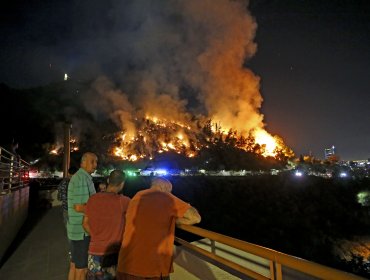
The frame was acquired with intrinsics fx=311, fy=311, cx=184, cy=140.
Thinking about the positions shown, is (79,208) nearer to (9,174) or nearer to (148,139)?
(9,174)

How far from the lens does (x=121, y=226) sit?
320 centimetres

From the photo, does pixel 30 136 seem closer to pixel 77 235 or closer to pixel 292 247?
pixel 292 247

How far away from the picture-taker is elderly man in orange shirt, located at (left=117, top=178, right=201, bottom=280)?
255 cm

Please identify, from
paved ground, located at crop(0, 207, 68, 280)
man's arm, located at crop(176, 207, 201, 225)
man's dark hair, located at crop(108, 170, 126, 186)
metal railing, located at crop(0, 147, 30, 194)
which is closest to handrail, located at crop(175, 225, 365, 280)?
man's arm, located at crop(176, 207, 201, 225)

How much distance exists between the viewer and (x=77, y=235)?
12.2 ft

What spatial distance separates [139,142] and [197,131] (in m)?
23.8

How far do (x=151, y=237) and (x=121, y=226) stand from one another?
29.2 inches

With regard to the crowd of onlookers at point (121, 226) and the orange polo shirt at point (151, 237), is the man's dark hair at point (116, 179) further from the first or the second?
the orange polo shirt at point (151, 237)

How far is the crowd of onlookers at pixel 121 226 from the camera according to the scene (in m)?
2.56

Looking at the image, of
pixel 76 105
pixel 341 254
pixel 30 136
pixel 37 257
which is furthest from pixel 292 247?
pixel 76 105

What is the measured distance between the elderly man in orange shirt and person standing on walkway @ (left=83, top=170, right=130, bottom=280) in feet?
1.75

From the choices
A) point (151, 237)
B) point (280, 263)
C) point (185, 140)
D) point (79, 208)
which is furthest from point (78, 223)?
point (185, 140)

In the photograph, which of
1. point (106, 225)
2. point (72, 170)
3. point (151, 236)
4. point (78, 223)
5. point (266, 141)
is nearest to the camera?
point (151, 236)

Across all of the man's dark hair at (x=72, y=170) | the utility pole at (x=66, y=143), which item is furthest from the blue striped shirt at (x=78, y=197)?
the utility pole at (x=66, y=143)
